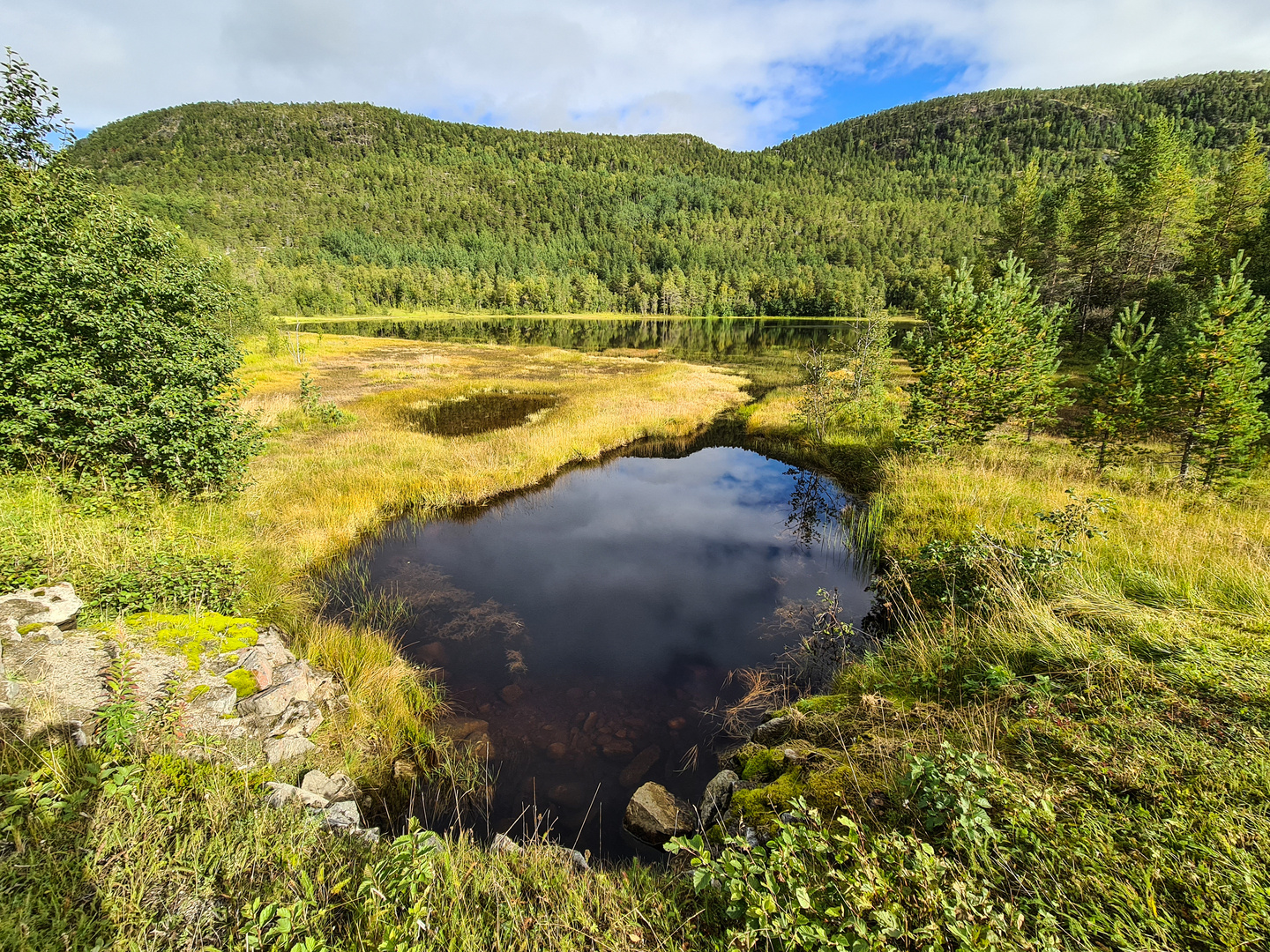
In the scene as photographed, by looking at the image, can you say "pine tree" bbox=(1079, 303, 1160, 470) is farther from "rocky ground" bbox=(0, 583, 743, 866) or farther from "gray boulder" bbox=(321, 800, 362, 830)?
"gray boulder" bbox=(321, 800, 362, 830)

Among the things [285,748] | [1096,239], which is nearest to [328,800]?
[285,748]

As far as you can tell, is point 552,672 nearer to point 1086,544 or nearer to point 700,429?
point 1086,544

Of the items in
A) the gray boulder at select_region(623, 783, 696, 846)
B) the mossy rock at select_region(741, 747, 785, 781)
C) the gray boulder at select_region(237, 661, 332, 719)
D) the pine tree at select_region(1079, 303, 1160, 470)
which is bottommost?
the gray boulder at select_region(623, 783, 696, 846)

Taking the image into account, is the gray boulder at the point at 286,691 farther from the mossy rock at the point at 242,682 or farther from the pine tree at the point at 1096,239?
the pine tree at the point at 1096,239

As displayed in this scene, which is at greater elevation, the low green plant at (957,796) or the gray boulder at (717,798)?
the low green plant at (957,796)

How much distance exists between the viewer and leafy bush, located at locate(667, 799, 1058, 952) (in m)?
2.38

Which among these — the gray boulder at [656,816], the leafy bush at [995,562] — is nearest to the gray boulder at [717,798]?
the gray boulder at [656,816]

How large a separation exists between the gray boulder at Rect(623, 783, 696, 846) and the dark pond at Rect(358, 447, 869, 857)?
0.20 meters

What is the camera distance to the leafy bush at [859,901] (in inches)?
→ 93.9

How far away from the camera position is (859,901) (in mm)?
2525

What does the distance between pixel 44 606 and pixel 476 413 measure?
78.2 ft

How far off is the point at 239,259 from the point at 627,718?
110245 mm

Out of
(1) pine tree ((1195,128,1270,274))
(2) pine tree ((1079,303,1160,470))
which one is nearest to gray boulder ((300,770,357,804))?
(2) pine tree ((1079,303,1160,470))

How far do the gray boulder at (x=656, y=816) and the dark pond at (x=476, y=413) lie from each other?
63.6ft
